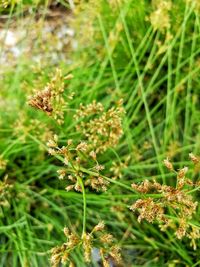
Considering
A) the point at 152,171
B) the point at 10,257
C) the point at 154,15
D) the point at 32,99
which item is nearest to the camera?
the point at 32,99

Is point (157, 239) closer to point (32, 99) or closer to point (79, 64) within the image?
point (79, 64)

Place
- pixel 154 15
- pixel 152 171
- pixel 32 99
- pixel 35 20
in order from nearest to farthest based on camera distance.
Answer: pixel 32 99 < pixel 154 15 < pixel 152 171 < pixel 35 20

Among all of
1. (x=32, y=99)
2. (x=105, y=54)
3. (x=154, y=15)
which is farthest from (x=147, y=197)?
(x=105, y=54)

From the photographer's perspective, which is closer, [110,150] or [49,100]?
[49,100]

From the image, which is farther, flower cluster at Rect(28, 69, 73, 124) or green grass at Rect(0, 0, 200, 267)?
green grass at Rect(0, 0, 200, 267)

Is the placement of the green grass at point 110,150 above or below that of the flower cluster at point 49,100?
below

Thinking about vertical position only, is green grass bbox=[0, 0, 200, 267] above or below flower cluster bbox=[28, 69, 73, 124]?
below

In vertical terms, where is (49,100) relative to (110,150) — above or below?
above

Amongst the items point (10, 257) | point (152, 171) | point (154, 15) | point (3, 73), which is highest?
point (154, 15)
